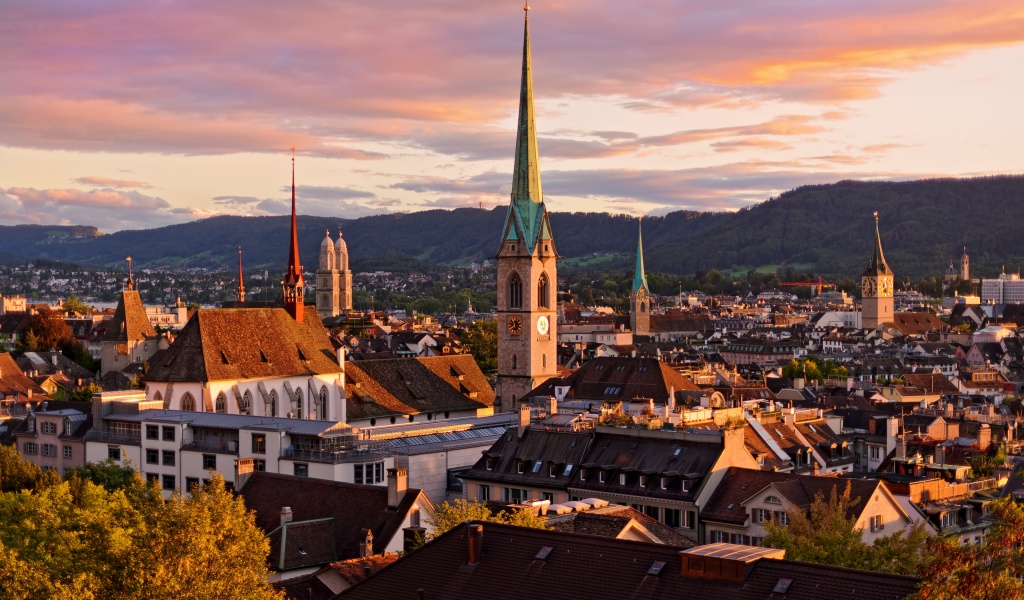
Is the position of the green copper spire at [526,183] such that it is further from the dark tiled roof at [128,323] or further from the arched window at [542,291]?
the dark tiled roof at [128,323]

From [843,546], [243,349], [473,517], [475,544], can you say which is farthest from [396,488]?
[243,349]

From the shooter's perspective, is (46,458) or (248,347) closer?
(46,458)

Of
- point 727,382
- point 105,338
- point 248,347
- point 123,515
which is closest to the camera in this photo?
point 123,515

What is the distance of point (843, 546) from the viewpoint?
3928cm

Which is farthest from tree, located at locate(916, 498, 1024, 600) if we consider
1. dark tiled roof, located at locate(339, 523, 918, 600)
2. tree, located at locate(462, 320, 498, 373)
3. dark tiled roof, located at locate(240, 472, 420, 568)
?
tree, located at locate(462, 320, 498, 373)

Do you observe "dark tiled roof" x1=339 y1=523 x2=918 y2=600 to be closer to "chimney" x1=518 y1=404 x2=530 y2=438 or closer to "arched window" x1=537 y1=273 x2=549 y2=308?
"chimney" x1=518 y1=404 x2=530 y2=438

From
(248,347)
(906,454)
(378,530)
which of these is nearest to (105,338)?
(248,347)

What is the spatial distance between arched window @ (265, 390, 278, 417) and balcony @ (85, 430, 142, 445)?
1122 centimetres

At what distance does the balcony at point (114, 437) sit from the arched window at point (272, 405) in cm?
1122

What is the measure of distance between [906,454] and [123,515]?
41.5 metres

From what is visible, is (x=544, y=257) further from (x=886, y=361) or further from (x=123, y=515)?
(x=886, y=361)

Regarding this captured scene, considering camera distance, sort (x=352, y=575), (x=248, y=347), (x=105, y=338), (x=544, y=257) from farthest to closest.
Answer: (x=105, y=338) < (x=544, y=257) < (x=248, y=347) < (x=352, y=575)

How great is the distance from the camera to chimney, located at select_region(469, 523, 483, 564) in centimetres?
3108

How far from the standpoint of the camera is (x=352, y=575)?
3706cm
